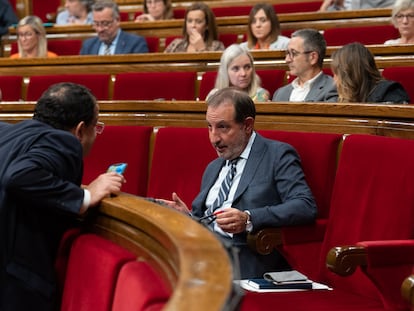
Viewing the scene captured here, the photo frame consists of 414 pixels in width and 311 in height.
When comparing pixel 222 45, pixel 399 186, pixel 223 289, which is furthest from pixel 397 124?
pixel 222 45

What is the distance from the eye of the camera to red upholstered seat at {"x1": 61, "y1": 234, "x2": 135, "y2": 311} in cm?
55

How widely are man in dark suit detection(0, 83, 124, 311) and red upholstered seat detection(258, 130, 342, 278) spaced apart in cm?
24

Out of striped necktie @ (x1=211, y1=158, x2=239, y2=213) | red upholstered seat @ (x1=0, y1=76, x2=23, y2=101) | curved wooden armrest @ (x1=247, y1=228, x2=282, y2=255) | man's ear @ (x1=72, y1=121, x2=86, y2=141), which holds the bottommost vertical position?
curved wooden armrest @ (x1=247, y1=228, x2=282, y2=255)

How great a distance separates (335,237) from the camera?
2.69 feet

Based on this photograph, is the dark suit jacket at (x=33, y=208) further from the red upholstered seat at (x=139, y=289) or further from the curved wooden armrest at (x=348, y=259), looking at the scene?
the curved wooden armrest at (x=348, y=259)

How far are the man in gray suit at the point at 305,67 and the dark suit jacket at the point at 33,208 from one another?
567mm

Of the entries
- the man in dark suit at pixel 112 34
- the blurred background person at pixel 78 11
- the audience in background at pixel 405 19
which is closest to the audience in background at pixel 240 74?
the audience in background at pixel 405 19

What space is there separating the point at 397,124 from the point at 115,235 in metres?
0.35

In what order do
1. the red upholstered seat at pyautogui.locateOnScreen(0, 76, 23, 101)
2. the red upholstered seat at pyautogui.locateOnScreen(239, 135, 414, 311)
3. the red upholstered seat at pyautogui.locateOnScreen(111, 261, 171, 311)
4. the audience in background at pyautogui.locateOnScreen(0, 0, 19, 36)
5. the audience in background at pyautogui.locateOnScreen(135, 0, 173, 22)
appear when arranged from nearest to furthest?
the red upholstered seat at pyautogui.locateOnScreen(111, 261, 171, 311) < the red upholstered seat at pyautogui.locateOnScreen(239, 135, 414, 311) < the red upholstered seat at pyautogui.locateOnScreen(0, 76, 23, 101) < the audience in background at pyautogui.locateOnScreen(135, 0, 173, 22) < the audience in background at pyautogui.locateOnScreen(0, 0, 19, 36)

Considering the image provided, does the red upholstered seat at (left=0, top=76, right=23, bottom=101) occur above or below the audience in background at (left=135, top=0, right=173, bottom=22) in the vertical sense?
below

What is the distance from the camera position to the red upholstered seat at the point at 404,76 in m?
1.16

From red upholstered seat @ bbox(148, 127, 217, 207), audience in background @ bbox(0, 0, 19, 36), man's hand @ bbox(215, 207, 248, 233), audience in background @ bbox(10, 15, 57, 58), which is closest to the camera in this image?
man's hand @ bbox(215, 207, 248, 233)

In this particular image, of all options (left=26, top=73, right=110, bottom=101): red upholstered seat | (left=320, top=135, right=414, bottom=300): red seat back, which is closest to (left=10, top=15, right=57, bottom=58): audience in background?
(left=26, top=73, right=110, bottom=101): red upholstered seat

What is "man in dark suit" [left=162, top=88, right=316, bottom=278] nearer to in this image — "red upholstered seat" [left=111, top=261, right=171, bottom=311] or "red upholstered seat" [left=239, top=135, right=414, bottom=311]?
"red upholstered seat" [left=239, top=135, right=414, bottom=311]
